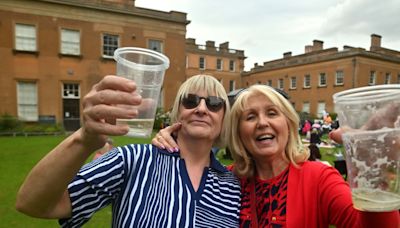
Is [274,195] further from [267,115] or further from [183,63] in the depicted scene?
[183,63]

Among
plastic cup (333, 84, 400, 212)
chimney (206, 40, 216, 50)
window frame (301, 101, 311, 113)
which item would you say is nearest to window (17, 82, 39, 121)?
plastic cup (333, 84, 400, 212)

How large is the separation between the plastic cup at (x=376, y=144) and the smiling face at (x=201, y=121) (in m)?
1.12

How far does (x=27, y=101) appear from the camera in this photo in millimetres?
22797

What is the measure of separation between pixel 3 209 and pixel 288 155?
5322mm

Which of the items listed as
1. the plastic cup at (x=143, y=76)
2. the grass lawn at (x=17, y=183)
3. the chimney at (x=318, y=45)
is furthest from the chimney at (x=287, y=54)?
the plastic cup at (x=143, y=76)

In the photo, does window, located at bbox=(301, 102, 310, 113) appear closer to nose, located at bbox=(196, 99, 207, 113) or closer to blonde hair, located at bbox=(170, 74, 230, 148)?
blonde hair, located at bbox=(170, 74, 230, 148)

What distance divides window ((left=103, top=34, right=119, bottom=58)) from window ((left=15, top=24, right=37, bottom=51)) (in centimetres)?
498

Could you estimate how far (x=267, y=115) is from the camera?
2.21 meters

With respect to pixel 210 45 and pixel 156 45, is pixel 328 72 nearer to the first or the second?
pixel 210 45

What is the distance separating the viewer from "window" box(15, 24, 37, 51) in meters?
22.3

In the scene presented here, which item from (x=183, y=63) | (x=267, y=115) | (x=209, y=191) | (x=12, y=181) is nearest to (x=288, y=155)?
(x=267, y=115)

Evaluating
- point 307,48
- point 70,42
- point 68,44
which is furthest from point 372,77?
point 68,44

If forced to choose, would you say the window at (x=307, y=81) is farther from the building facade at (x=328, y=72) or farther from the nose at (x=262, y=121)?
the nose at (x=262, y=121)

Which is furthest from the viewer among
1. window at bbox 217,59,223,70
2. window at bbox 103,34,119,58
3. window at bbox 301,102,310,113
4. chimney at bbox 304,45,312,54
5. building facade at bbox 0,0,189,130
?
window at bbox 217,59,223,70
